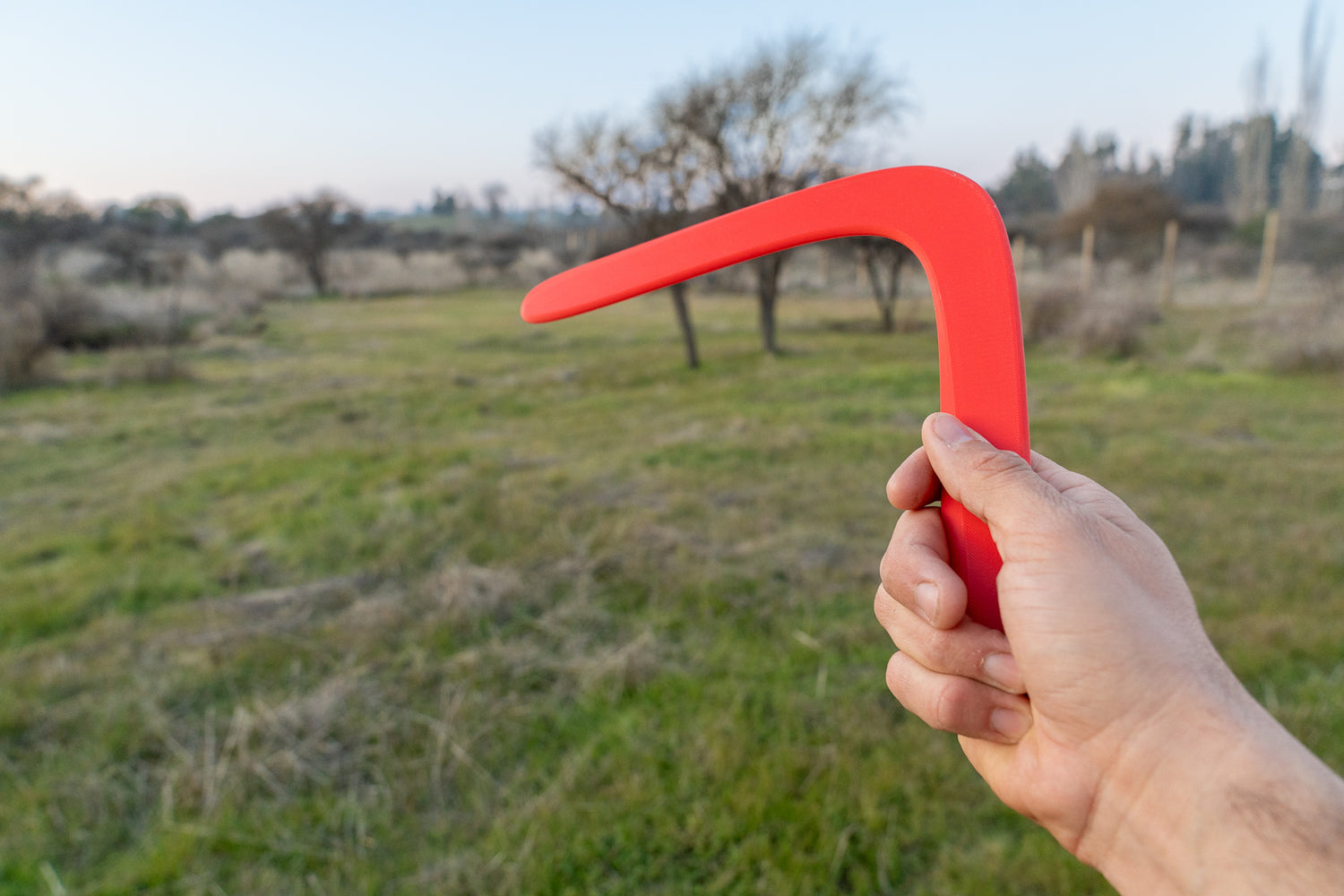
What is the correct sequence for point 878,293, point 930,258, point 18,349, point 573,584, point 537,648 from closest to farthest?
1. point 930,258
2. point 537,648
3. point 573,584
4. point 18,349
5. point 878,293

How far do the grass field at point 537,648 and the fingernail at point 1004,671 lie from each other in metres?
1.46

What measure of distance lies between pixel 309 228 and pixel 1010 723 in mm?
31568

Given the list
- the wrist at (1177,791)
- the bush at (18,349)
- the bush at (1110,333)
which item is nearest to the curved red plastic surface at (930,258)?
the wrist at (1177,791)

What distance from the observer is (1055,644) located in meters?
Answer: 1.03

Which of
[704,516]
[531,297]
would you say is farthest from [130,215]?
[531,297]

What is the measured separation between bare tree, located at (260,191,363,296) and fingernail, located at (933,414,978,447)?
30.1m

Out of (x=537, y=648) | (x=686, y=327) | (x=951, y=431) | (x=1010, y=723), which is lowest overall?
(x=537, y=648)

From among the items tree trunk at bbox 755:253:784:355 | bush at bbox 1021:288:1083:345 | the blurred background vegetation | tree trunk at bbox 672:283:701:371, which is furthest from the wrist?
bush at bbox 1021:288:1083:345

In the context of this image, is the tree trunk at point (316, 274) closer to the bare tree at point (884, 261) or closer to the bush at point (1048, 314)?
the bare tree at point (884, 261)

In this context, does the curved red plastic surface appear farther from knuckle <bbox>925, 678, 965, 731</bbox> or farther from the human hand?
knuckle <bbox>925, 678, 965, 731</bbox>

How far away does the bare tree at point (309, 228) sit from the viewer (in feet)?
90.7

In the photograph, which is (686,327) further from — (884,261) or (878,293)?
(884,261)

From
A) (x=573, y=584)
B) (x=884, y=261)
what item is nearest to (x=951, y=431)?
(x=573, y=584)

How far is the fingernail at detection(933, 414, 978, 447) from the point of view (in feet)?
3.70
